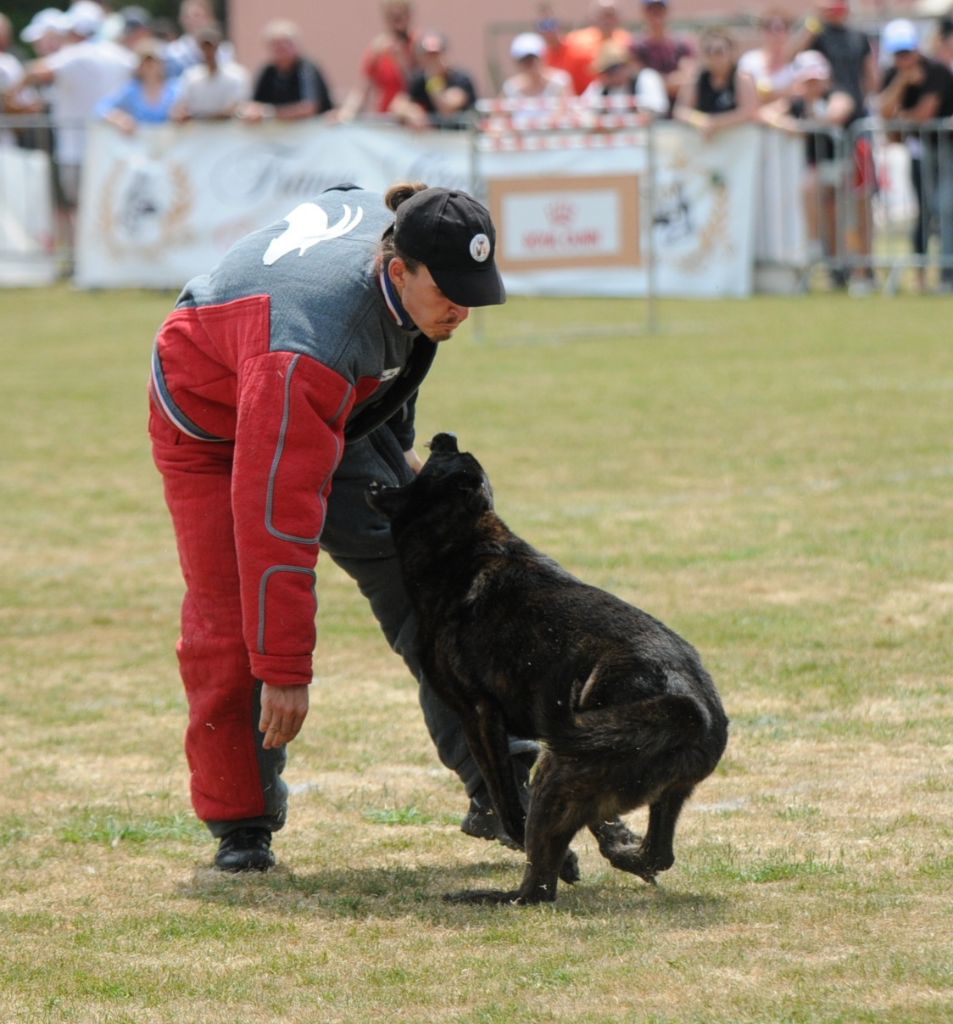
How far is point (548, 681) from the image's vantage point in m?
4.14

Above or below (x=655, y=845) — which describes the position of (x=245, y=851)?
below

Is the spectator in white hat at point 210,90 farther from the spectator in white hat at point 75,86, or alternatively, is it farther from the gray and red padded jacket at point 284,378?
the gray and red padded jacket at point 284,378

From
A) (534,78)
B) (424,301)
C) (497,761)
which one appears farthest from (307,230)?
(534,78)

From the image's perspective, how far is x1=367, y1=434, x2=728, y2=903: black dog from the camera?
396 centimetres

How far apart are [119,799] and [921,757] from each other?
7.21 ft

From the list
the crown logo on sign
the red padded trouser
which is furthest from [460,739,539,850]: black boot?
the crown logo on sign

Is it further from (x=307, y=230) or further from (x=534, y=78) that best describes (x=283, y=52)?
(x=307, y=230)

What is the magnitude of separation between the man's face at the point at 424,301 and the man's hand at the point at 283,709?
866 millimetres

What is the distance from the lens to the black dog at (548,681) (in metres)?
3.96

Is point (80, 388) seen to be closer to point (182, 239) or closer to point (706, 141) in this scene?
point (182, 239)

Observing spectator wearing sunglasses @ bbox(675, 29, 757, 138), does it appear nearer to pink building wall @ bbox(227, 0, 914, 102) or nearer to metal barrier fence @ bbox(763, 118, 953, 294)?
metal barrier fence @ bbox(763, 118, 953, 294)

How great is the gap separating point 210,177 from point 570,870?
1496 cm

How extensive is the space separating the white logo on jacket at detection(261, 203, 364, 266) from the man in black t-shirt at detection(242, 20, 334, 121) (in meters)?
14.7

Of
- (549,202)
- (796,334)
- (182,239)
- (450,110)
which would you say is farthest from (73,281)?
(796,334)
